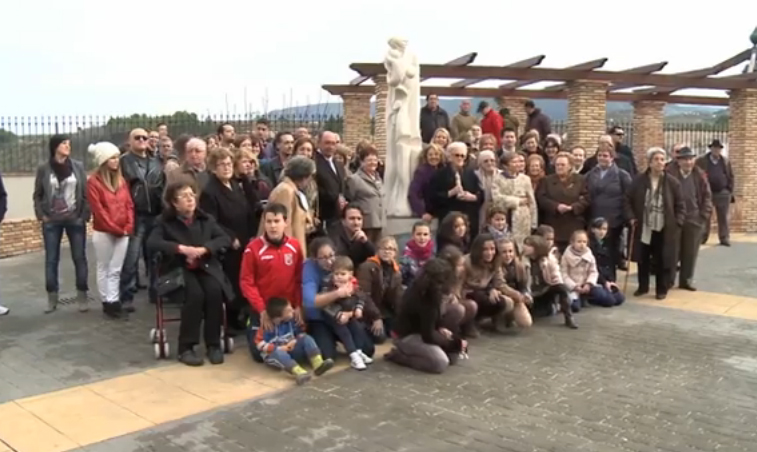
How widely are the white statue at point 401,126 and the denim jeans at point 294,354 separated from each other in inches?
137

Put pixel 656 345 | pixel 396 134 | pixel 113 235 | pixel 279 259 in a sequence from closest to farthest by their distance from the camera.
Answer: pixel 279 259
pixel 656 345
pixel 113 235
pixel 396 134

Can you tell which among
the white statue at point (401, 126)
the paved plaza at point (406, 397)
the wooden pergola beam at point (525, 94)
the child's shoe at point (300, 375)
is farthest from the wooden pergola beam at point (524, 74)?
the child's shoe at point (300, 375)

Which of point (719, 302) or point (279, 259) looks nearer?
point (279, 259)

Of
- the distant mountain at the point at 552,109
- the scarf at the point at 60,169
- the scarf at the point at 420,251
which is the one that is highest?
the distant mountain at the point at 552,109

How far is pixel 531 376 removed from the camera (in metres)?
6.01

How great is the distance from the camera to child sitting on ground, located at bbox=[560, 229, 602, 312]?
8.34 metres

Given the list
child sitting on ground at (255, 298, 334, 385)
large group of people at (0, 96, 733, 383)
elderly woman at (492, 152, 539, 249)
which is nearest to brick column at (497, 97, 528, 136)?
large group of people at (0, 96, 733, 383)

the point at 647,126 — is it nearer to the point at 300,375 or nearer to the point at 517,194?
the point at 517,194

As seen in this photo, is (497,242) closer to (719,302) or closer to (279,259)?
(279,259)

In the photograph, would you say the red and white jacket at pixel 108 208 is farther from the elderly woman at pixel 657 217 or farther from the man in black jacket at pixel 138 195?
the elderly woman at pixel 657 217

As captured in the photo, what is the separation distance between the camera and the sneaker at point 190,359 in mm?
6258

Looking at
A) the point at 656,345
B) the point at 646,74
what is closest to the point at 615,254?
the point at 656,345

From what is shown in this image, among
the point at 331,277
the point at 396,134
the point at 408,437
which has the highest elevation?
the point at 396,134

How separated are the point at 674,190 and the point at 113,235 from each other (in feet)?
21.0
